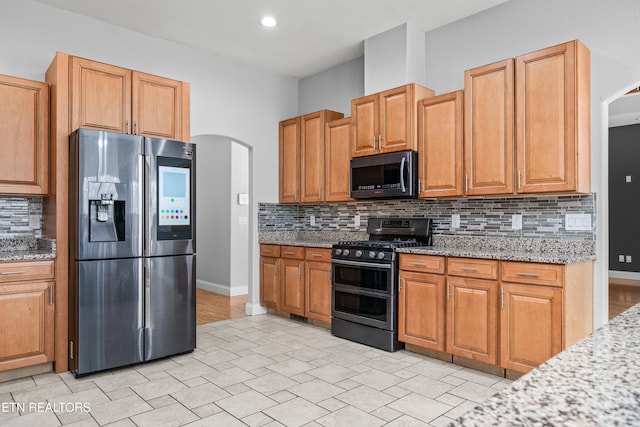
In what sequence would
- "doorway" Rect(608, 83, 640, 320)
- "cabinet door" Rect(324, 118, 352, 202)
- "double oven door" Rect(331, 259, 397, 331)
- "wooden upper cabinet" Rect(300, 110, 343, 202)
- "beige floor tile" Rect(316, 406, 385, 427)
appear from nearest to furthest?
"beige floor tile" Rect(316, 406, 385, 427) → "double oven door" Rect(331, 259, 397, 331) → "cabinet door" Rect(324, 118, 352, 202) → "wooden upper cabinet" Rect(300, 110, 343, 202) → "doorway" Rect(608, 83, 640, 320)

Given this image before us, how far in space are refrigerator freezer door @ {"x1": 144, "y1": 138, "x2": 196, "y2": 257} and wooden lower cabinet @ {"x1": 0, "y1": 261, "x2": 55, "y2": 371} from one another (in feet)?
2.48

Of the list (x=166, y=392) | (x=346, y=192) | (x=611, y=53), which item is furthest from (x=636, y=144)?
(x=166, y=392)

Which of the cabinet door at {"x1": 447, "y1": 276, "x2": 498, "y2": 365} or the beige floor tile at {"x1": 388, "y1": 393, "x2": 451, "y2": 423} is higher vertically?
the cabinet door at {"x1": 447, "y1": 276, "x2": 498, "y2": 365}

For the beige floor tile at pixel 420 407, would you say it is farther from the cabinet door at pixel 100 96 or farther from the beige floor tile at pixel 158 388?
the cabinet door at pixel 100 96

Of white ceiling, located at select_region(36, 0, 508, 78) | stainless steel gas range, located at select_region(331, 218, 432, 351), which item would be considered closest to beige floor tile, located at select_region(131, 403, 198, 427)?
stainless steel gas range, located at select_region(331, 218, 432, 351)

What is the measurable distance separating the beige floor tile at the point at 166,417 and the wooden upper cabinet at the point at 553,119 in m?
2.76

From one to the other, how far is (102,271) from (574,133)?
139 inches

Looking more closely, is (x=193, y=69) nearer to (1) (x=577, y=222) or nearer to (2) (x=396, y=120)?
(2) (x=396, y=120)

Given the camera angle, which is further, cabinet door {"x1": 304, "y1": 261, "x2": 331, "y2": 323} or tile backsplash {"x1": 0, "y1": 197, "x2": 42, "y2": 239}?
cabinet door {"x1": 304, "y1": 261, "x2": 331, "y2": 323}

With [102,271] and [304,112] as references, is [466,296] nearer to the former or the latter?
[102,271]

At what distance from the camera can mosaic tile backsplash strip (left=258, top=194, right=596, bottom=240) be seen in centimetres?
329

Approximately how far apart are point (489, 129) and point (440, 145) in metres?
0.45

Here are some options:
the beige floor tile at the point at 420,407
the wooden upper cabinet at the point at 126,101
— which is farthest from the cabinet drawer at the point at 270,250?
the beige floor tile at the point at 420,407

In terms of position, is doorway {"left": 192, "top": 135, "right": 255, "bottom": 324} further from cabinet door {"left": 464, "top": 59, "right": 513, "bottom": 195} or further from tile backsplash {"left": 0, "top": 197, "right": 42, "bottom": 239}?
cabinet door {"left": 464, "top": 59, "right": 513, "bottom": 195}
